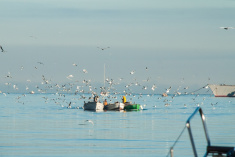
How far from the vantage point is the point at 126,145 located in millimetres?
47531

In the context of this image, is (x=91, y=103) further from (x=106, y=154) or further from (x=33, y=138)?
(x=106, y=154)

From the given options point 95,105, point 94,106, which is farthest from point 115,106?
point 95,105

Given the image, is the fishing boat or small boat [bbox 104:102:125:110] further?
small boat [bbox 104:102:125:110]

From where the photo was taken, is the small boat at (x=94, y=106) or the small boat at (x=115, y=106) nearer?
the small boat at (x=94, y=106)

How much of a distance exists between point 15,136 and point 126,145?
14.0 m

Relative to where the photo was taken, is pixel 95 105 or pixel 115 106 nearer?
pixel 95 105

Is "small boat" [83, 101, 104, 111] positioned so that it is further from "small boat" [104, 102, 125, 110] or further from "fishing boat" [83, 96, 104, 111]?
"small boat" [104, 102, 125, 110]

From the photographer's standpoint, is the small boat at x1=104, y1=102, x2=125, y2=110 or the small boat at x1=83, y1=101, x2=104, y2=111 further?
the small boat at x1=104, y1=102, x2=125, y2=110

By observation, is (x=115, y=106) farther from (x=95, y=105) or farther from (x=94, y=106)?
(x=95, y=105)

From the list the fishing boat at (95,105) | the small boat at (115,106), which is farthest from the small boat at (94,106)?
the small boat at (115,106)

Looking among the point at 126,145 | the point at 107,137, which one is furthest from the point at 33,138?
the point at 126,145

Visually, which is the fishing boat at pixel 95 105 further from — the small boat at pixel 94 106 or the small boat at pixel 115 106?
the small boat at pixel 115 106

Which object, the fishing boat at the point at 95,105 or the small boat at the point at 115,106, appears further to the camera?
the small boat at the point at 115,106

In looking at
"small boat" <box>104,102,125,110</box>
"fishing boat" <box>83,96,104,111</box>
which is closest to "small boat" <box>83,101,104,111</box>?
"fishing boat" <box>83,96,104,111</box>
